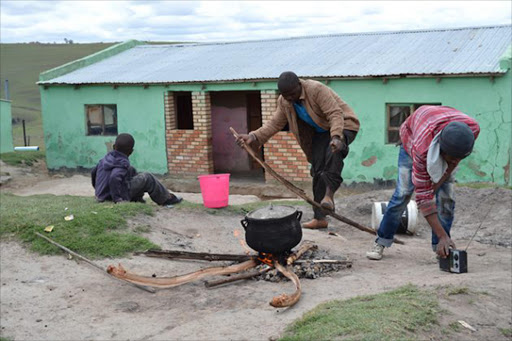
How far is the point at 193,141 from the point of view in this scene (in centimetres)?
1535

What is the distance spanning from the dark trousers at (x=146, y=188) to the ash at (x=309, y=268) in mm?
2877

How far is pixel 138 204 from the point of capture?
7.66 metres

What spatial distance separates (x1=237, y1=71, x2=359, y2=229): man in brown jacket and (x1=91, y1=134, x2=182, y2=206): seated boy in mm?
1842

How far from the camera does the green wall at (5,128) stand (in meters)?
19.6

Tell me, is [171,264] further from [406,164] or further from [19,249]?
[406,164]

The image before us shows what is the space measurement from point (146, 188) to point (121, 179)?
38cm

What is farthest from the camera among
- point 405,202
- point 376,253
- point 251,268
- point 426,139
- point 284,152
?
point 284,152

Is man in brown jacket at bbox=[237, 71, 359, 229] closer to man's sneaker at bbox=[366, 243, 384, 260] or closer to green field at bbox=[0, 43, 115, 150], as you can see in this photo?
man's sneaker at bbox=[366, 243, 384, 260]

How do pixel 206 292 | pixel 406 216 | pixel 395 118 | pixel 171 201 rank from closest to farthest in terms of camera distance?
pixel 206 292, pixel 406 216, pixel 171 201, pixel 395 118

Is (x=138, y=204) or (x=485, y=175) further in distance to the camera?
(x=485, y=175)

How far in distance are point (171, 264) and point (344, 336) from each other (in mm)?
2613

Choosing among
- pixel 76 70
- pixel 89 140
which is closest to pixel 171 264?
pixel 89 140

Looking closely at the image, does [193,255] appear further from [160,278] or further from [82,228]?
[82,228]

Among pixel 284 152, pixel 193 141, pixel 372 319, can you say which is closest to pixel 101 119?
pixel 193 141
